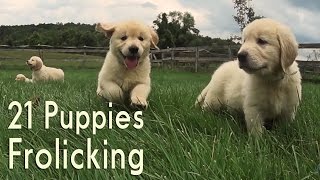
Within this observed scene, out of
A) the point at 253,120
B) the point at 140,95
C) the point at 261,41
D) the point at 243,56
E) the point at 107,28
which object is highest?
the point at 107,28

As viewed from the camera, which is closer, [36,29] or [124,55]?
[124,55]

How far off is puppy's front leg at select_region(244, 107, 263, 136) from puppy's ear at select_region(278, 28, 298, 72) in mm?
422

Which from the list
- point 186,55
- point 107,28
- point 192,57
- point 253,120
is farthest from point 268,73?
point 186,55

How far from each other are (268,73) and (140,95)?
1.26 metres

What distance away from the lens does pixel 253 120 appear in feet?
13.6

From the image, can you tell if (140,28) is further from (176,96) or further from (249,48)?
(249,48)

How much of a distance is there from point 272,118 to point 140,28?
168 cm

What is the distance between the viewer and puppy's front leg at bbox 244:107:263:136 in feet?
13.0

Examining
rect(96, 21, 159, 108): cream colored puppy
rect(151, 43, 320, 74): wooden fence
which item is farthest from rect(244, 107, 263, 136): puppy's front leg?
rect(151, 43, 320, 74): wooden fence

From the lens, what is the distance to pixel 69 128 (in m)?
3.74

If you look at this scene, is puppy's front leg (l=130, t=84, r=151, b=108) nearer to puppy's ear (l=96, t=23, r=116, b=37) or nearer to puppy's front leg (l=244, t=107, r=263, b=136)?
puppy's ear (l=96, t=23, r=116, b=37)

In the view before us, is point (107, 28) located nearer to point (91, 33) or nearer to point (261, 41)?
point (261, 41)

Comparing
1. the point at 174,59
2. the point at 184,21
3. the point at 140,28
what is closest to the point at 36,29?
the point at 184,21

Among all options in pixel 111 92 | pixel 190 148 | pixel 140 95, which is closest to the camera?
pixel 190 148
